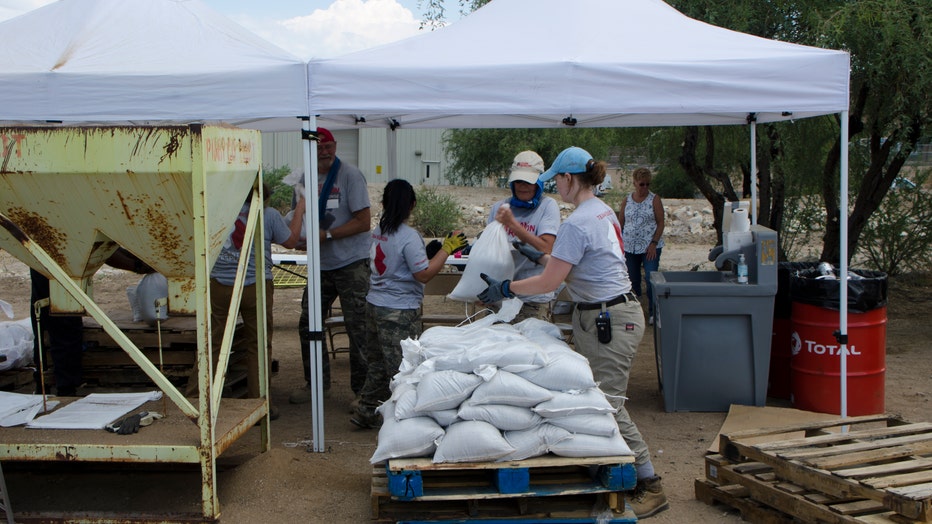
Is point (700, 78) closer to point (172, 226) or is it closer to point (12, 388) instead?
point (172, 226)

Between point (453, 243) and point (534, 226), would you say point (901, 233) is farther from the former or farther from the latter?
point (453, 243)

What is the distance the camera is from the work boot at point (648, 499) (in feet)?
14.1

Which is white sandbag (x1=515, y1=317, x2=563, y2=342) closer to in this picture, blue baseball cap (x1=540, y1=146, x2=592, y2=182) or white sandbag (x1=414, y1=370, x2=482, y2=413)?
white sandbag (x1=414, y1=370, x2=482, y2=413)

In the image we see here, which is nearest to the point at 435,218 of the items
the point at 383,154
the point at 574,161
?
the point at 383,154

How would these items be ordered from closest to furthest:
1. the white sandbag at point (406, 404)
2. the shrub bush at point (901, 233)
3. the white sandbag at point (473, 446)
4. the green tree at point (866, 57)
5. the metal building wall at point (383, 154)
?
the white sandbag at point (473, 446), the white sandbag at point (406, 404), the green tree at point (866, 57), the shrub bush at point (901, 233), the metal building wall at point (383, 154)

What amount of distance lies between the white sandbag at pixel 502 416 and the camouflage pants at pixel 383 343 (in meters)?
1.48

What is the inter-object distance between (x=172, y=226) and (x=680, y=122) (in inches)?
190

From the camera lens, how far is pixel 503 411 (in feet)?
12.8

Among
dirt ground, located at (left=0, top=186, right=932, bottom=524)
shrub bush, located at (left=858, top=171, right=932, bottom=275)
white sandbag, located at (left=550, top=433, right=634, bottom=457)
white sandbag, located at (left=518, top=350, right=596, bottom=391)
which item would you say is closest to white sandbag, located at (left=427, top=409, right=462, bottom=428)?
white sandbag, located at (left=518, top=350, right=596, bottom=391)

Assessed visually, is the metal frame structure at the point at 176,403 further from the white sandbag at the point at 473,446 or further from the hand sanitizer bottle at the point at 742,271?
the hand sanitizer bottle at the point at 742,271

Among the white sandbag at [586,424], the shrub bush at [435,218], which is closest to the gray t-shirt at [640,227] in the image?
the white sandbag at [586,424]

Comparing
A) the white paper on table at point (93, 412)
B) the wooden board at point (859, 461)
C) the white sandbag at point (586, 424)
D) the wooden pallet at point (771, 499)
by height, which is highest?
the white sandbag at point (586, 424)

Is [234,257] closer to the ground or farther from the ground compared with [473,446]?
farther from the ground

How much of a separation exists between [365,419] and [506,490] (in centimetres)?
204
